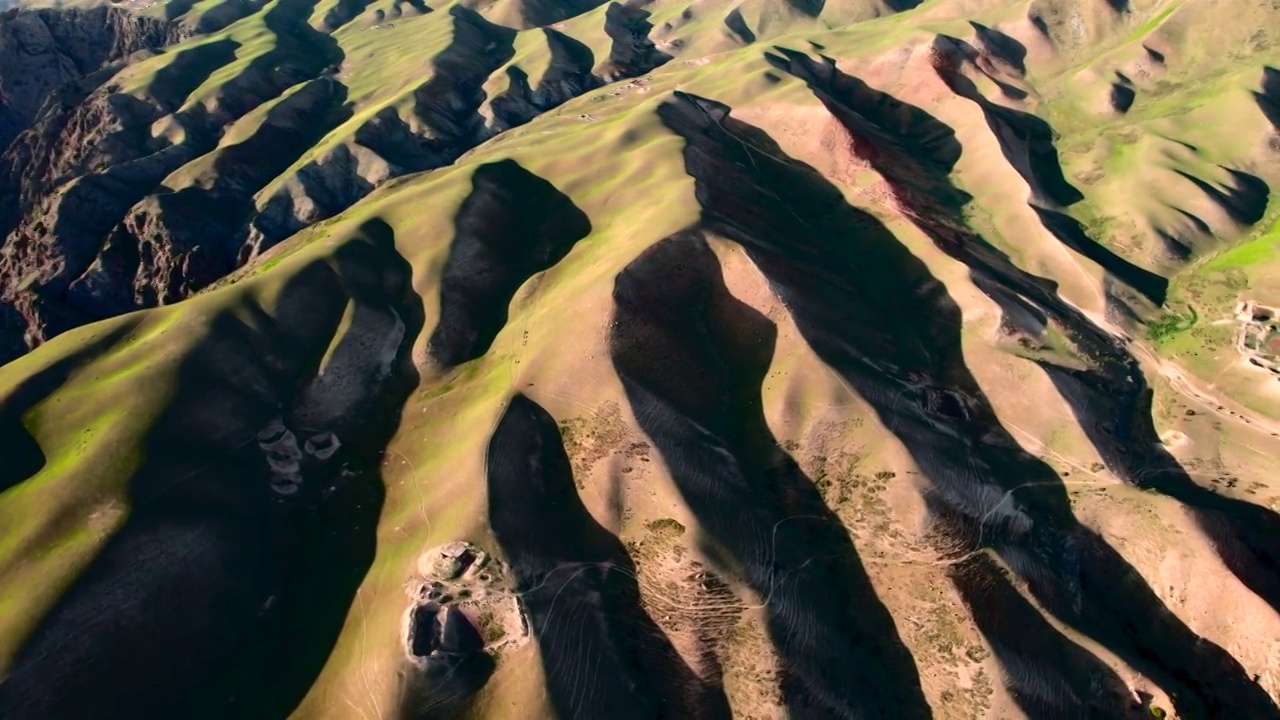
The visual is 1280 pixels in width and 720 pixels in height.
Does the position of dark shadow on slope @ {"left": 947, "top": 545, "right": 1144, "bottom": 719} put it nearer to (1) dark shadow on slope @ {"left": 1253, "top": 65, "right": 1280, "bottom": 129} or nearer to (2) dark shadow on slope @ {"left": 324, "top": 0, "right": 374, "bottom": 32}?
(1) dark shadow on slope @ {"left": 1253, "top": 65, "right": 1280, "bottom": 129}

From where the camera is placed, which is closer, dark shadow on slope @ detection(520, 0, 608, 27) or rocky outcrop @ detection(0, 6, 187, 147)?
rocky outcrop @ detection(0, 6, 187, 147)

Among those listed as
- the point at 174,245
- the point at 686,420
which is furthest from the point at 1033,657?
the point at 174,245

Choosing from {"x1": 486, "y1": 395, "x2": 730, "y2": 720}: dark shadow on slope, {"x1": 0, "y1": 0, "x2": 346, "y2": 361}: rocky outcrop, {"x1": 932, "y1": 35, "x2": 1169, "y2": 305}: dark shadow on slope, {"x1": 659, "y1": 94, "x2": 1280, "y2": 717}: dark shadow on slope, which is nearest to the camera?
{"x1": 486, "y1": 395, "x2": 730, "y2": 720}: dark shadow on slope

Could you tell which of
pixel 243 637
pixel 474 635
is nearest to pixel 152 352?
pixel 243 637

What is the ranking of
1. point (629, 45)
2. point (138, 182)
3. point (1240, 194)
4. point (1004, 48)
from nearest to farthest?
point (1240, 194)
point (138, 182)
point (1004, 48)
point (629, 45)

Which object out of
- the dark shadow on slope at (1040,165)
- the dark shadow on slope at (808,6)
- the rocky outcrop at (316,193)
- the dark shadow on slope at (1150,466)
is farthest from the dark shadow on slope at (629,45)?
the dark shadow on slope at (1150,466)

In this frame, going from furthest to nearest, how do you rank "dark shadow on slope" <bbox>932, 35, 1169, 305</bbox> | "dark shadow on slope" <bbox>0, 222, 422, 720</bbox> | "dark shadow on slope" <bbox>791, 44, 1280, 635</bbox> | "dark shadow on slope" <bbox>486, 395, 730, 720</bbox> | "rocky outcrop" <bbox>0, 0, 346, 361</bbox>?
1. "rocky outcrop" <bbox>0, 0, 346, 361</bbox>
2. "dark shadow on slope" <bbox>932, 35, 1169, 305</bbox>
3. "dark shadow on slope" <bbox>791, 44, 1280, 635</bbox>
4. "dark shadow on slope" <bbox>486, 395, 730, 720</bbox>
5. "dark shadow on slope" <bbox>0, 222, 422, 720</bbox>

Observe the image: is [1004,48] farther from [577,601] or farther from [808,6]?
[577,601]

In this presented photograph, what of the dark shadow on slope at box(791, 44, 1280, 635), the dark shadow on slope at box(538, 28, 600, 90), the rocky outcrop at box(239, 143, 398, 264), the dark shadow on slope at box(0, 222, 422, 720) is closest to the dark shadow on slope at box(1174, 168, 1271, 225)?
the dark shadow on slope at box(791, 44, 1280, 635)
